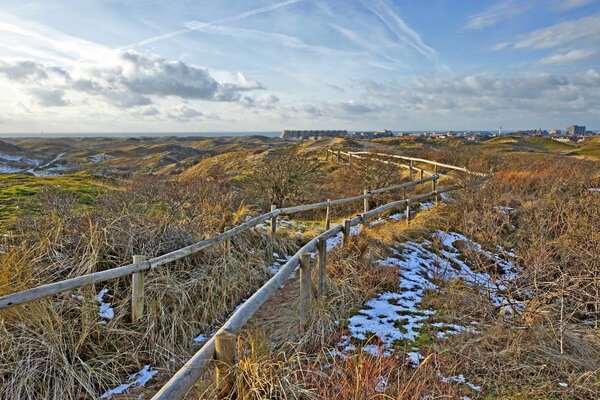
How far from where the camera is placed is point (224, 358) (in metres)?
3.17

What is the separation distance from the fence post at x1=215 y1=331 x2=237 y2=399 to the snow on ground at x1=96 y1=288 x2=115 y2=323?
104 inches

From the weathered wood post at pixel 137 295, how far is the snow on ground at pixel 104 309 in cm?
29

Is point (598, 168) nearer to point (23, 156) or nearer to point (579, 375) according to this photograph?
point (579, 375)

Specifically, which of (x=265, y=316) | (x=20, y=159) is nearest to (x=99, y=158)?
(x=20, y=159)

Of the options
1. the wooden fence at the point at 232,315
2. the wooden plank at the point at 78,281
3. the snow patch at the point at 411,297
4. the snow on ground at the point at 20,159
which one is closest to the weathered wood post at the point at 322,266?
the wooden fence at the point at 232,315

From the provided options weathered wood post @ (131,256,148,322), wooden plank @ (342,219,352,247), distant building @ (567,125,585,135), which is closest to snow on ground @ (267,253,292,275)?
Result: wooden plank @ (342,219,352,247)

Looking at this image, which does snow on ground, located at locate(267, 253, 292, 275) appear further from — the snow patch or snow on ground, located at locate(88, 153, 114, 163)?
snow on ground, located at locate(88, 153, 114, 163)

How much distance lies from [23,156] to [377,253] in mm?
69713

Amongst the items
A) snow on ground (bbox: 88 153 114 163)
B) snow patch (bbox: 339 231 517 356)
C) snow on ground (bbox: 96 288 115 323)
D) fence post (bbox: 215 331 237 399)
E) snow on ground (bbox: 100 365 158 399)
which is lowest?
snow on ground (bbox: 88 153 114 163)

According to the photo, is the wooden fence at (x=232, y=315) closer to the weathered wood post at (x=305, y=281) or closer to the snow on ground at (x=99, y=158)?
the weathered wood post at (x=305, y=281)

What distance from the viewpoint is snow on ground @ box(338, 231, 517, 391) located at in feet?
16.4

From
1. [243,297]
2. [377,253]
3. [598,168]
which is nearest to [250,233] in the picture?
[243,297]

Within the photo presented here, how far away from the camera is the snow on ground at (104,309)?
5.21m

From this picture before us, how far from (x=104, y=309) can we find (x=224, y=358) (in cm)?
289
